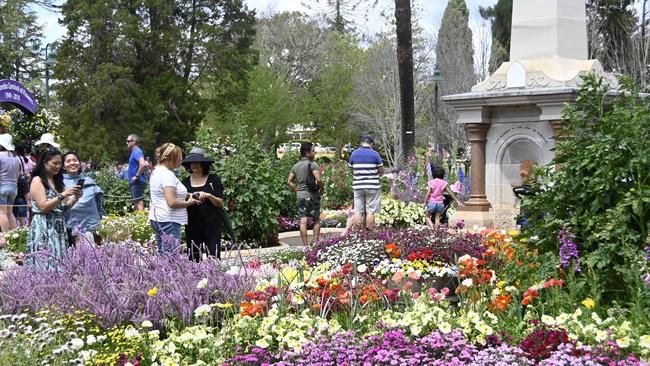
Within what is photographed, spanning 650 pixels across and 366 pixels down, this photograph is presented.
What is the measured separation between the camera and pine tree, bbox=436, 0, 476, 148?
→ 35.7m

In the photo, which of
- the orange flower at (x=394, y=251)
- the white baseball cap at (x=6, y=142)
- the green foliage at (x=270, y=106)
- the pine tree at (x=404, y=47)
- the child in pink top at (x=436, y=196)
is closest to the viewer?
the orange flower at (x=394, y=251)

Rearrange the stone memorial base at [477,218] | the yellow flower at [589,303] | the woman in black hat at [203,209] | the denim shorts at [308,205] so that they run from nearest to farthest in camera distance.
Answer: the yellow flower at [589,303] → the woman in black hat at [203,209] → the denim shorts at [308,205] → the stone memorial base at [477,218]

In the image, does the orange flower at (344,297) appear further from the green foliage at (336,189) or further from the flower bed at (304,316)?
the green foliage at (336,189)

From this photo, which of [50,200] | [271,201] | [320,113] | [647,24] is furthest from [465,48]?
[50,200]

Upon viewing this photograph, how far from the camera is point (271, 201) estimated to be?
13.1 m

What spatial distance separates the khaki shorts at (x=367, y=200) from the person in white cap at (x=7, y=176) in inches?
205

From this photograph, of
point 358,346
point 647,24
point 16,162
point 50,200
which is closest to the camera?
point 358,346

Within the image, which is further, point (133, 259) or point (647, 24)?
point (647, 24)

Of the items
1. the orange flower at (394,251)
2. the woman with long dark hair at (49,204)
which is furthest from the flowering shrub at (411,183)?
the woman with long dark hair at (49,204)

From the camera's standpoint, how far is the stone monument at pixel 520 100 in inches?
488

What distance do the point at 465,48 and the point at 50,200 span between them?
3108 centimetres

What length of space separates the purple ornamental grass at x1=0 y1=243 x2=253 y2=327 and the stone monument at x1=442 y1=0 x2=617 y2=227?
7.65m

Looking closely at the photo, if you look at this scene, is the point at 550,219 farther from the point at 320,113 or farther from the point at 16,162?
the point at 320,113

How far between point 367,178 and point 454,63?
1017 inches
